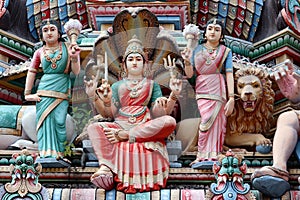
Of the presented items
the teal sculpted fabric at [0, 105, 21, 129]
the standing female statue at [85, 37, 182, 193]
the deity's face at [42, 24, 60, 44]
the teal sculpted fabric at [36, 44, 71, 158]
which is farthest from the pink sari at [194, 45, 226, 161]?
the teal sculpted fabric at [0, 105, 21, 129]

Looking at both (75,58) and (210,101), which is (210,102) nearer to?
(210,101)

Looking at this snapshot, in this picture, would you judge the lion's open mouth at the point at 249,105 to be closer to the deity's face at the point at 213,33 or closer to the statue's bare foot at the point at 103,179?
the deity's face at the point at 213,33

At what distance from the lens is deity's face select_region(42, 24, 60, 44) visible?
659 inches

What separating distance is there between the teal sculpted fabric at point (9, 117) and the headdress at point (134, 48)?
161 centimetres

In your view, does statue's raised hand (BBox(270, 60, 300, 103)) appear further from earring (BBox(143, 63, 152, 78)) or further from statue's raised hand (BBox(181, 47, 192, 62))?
earring (BBox(143, 63, 152, 78))

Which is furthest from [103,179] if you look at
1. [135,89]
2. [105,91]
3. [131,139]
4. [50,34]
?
[50,34]

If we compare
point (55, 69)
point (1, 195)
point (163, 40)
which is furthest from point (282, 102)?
point (1, 195)

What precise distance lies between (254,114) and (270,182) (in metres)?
1.76

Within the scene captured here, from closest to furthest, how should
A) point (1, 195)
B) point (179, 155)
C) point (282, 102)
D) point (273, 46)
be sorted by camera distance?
point (1, 195) → point (179, 155) → point (282, 102) → point (273, 46)

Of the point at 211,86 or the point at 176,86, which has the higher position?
the point at 211,86

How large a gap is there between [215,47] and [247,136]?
1202 mm

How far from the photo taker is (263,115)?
663 inches

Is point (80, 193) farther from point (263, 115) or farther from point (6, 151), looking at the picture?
point (263, 115)

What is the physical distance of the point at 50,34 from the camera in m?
16.7
